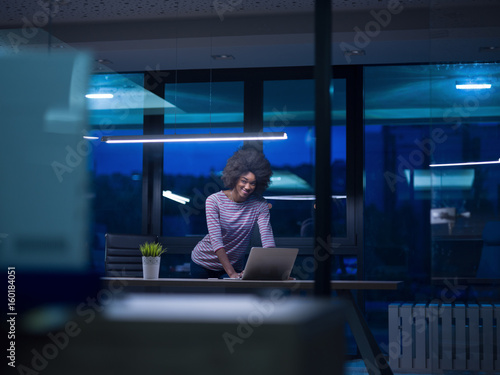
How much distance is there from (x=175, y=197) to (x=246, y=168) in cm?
134

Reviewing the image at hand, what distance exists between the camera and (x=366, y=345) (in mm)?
3846

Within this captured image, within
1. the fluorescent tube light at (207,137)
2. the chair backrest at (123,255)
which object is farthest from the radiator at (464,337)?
the chair backrest at (123,255)

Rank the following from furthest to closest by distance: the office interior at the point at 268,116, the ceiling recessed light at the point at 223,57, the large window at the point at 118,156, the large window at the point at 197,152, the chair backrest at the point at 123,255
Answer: the large window at the point at 118,156
the large window at the point at 197,152
the ceiling recessed light at the point at 223,57
the office interior at the point at 268,116
the chair backrest at the point at 123,255

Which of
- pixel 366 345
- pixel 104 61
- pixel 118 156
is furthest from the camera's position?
pixel 118 156

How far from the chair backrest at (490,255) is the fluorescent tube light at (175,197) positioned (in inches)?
131

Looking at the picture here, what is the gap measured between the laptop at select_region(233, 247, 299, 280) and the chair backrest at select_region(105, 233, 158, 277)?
1.25 m

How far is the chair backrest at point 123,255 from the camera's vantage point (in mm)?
4754

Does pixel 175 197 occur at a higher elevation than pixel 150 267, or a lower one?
higher

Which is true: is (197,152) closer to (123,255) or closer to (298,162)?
(298,162)

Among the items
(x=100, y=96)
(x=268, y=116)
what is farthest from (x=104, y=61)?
(x=268, y=116)

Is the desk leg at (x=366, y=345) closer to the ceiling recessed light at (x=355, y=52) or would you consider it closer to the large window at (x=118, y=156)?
the ceiling recessed light at (x=355, y=52)

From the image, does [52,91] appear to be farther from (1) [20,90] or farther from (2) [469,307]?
(2) [469,307]

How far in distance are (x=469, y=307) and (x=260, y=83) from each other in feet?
10.7

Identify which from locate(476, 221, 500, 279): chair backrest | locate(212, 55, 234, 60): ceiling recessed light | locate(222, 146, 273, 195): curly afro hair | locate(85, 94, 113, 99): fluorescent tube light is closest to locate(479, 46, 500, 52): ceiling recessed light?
locate(476, 221, 500, 279): chair backrest
